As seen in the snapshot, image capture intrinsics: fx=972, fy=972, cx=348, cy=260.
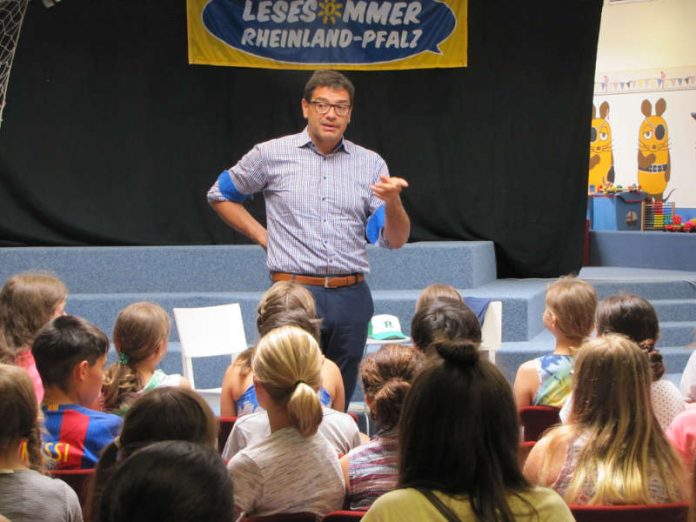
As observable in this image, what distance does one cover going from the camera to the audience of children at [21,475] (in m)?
1.92

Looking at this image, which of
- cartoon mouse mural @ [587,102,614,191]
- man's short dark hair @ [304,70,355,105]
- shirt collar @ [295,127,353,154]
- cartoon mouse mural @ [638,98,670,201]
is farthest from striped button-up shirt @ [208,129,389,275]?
cartoon mouse mural @ [587,102,614,191]

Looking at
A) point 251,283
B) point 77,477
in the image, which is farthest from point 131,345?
point 251,283

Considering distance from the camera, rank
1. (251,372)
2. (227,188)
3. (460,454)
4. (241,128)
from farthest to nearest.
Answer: (241,128) → (227,188) → (251,372) → (460,454)

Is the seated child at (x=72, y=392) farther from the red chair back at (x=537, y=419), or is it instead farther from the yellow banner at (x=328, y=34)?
the yellow banner at (x=328, y=34)

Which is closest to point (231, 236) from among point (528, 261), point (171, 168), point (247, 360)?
point (171, 168)

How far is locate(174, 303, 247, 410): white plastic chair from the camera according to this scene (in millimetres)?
4922

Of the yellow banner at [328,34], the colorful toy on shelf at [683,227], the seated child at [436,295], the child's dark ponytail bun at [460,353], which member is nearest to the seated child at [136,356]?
the seated child at [436,295]

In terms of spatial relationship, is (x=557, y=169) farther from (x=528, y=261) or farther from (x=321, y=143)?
(x=321, y=143)

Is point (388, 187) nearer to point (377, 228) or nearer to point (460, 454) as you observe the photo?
point (377, 228)

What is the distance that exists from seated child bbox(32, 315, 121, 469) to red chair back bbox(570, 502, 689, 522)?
1241 millimetres

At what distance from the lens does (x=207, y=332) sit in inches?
196

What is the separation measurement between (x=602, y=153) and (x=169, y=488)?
1028 centimetres

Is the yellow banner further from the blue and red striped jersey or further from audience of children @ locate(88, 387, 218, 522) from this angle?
audience of children @ locate(88, 387, 218, 522)

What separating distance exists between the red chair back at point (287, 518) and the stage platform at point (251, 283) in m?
4.23
